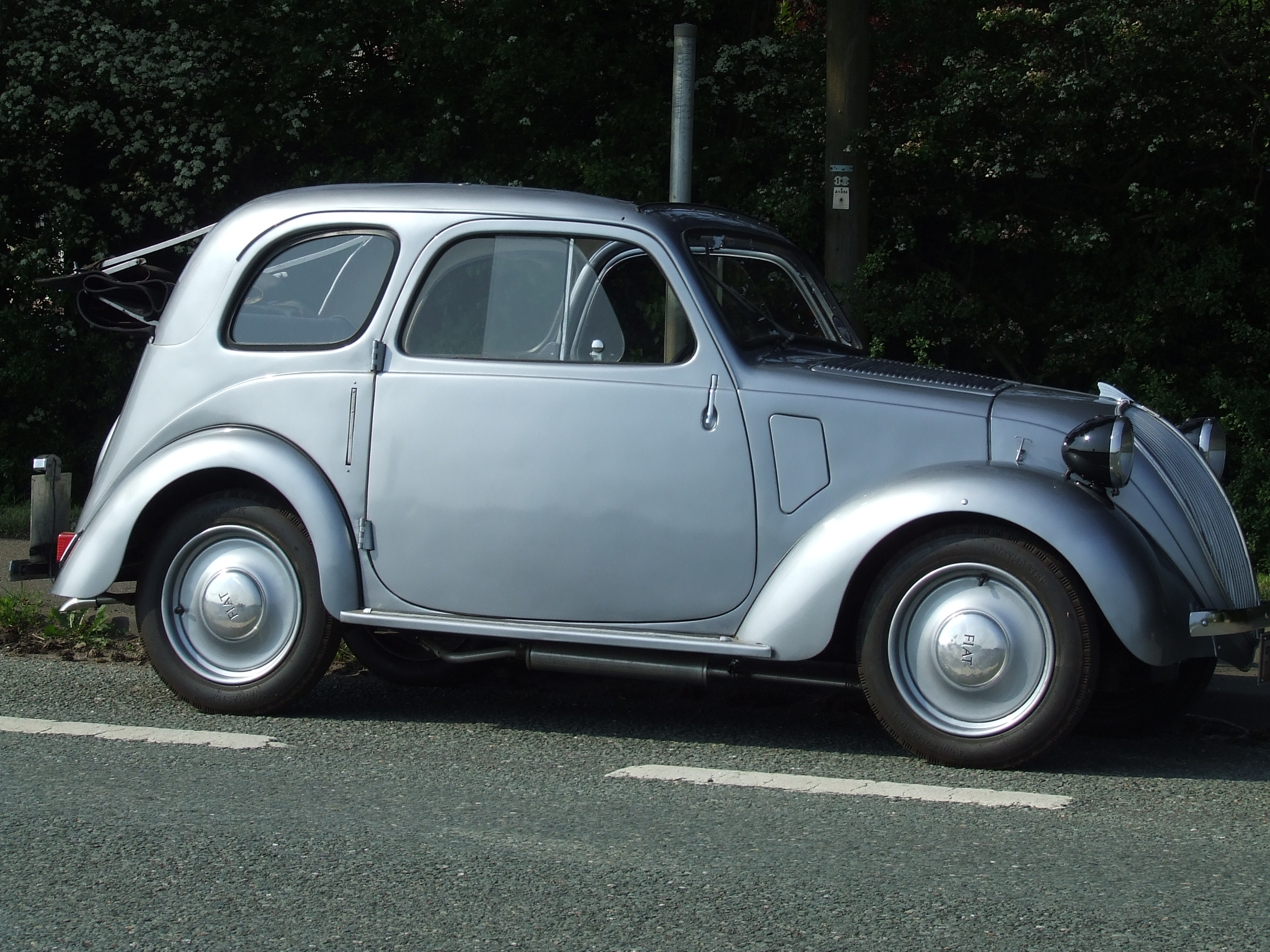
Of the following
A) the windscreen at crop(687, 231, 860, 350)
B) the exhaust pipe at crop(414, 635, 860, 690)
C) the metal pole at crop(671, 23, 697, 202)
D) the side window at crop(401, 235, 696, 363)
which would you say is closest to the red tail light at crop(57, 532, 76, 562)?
the side window at crop(401, 235, 696, 363)

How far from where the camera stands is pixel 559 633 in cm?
476

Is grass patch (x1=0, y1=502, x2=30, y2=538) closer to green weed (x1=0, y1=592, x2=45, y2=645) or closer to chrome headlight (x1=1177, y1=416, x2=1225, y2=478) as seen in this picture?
green weed (x1=0, y1=592, x2=45, y2=645)

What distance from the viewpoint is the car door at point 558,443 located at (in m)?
4.64

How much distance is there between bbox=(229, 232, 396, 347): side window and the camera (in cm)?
505

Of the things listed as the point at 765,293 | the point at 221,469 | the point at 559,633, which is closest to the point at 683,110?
the point at 765,293

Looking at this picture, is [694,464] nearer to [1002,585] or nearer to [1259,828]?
[1002,585]

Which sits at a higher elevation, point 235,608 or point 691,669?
point 235,608

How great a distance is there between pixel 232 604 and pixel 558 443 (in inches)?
52.5

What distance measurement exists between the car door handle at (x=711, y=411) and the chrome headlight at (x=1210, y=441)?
1666mm

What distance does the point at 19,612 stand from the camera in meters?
6.65

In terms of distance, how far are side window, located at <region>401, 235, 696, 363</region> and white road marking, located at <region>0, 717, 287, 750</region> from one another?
1.42 metres

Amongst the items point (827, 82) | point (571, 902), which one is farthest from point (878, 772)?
point (827, 82)

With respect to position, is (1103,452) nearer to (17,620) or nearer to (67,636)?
(67,636)

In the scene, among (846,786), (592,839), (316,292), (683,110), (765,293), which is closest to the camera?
(592,839)
